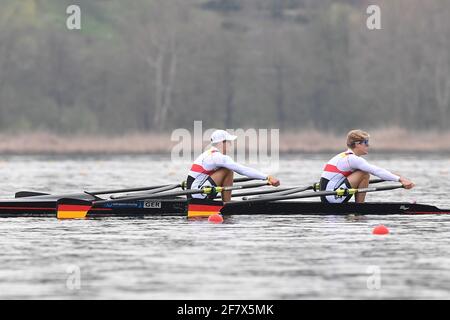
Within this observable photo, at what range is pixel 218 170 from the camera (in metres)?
19.1

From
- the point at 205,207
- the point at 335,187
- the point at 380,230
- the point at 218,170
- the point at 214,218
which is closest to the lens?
the point at 380,230

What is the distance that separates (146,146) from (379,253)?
39230 mm

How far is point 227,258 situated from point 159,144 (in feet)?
132

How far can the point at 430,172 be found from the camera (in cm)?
3688

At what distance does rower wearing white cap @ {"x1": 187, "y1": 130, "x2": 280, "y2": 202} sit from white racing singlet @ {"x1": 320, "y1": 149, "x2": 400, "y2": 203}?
0.82 m

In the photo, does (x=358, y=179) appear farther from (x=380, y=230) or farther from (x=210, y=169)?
(x=210, y=169)

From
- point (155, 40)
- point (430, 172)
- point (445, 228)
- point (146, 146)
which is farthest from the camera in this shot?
point (155, 40)

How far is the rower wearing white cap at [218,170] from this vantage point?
18.9 meters

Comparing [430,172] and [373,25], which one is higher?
[373,25]

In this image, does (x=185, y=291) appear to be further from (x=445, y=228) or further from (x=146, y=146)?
(x=146, y=146)

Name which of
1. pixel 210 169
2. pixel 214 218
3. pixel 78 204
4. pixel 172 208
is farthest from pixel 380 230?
pixel 78 204

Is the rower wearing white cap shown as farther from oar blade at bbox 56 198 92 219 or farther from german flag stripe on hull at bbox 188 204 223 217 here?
oar blade at bbox 56 198 92 219

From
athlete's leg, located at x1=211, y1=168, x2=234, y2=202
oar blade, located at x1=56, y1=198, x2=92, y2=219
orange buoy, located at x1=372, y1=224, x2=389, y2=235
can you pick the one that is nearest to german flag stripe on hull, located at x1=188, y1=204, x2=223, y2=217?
athlete's leg, located at x1=211, y1=168, x2=234, y2=202
